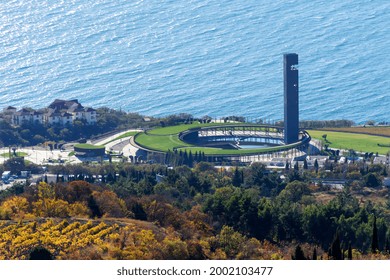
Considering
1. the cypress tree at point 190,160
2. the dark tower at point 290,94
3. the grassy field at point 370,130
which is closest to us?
the cypress tree at point 190,160

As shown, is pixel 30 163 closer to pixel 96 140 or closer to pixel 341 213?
→ pixel 96 140

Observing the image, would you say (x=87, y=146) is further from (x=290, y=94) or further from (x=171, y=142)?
(x=290, y=94)

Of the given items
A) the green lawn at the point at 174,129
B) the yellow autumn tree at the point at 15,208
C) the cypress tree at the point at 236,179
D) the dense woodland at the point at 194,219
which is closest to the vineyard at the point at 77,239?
the dense woodland at the point at 194,219

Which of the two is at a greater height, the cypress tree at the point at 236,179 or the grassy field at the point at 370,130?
the grassy field at the point at 370,130

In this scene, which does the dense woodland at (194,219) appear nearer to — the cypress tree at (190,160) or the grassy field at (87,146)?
the cypress tree at (190,160)

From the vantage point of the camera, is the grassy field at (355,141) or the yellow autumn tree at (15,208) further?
the grassy field at (355,141)

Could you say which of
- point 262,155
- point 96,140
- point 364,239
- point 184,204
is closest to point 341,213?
point 364,239

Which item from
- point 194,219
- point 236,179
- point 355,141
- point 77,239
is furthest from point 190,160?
point 77,239
